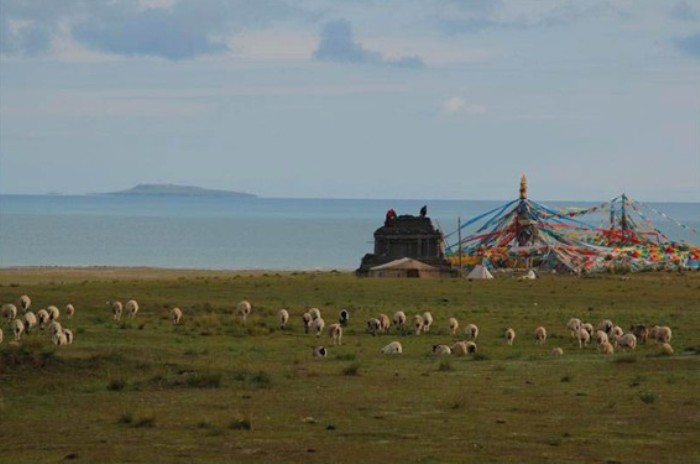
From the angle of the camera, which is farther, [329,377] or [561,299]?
[561,299]

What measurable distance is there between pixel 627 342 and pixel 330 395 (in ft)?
39.6

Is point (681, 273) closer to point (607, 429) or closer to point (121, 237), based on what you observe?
point (607, 429)

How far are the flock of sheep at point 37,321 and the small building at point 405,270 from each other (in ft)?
89.7

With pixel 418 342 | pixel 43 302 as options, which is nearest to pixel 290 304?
pixel 43 302

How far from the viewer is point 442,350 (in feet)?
108

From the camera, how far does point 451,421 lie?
21078mm

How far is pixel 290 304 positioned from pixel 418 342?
48.6 ft

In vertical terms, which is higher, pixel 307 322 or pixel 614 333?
pixel 307 322

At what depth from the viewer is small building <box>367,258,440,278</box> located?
6919cm

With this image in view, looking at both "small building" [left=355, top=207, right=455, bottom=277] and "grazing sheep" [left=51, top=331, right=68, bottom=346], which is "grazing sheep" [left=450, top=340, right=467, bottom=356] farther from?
"small building" [left=355, top=207, right=455, bottom=277]

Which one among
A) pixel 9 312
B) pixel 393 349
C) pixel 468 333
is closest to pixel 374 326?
pixel 468 333

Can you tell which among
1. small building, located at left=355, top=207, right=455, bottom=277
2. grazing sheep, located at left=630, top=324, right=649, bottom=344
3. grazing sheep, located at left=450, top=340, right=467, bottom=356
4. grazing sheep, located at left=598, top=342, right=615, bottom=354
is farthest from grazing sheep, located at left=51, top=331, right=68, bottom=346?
small building, located at left=355, top=207, right=455, bottom=277

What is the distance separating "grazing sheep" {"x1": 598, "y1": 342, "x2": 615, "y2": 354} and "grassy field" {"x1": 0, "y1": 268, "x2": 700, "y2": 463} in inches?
18.0

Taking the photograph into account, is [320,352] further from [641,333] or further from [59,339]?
[641,333]
